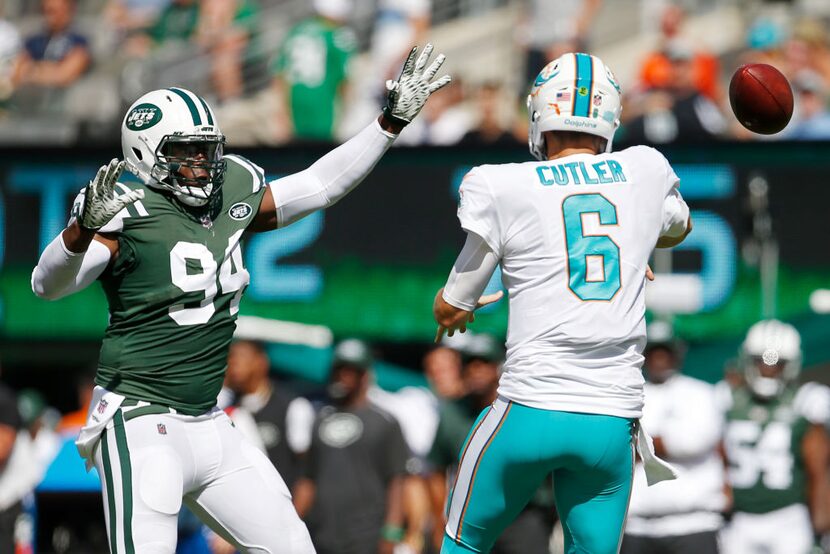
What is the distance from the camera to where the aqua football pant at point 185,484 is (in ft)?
15.7

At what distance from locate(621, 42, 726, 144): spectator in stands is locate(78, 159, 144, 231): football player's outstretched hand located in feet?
18.7

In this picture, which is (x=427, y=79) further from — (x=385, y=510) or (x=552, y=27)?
(x=552, y=27)

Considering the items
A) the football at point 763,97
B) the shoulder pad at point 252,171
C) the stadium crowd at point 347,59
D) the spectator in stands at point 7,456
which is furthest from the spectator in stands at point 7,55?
the football at point 763,97

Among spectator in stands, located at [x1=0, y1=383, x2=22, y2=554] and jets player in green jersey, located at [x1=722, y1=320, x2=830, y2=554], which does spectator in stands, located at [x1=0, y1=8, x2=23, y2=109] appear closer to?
spectator in stands, located at [x1=0, y1=383, x2=22, y2=554]

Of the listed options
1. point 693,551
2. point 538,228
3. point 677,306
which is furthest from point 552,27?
point 538,228

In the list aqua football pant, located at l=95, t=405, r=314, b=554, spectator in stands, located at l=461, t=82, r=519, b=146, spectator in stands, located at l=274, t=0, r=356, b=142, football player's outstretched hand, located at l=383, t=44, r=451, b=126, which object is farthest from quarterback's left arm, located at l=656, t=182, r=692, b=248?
spectator in stands, located at l=274, t=0, r=356, b=142

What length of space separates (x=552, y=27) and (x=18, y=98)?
4.34 m

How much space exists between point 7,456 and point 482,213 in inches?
187

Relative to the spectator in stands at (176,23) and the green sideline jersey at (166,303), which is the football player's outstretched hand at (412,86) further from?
the spectator in stands at (176,23)

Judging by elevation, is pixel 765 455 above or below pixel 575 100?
below

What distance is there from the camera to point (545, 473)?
455 centimetres

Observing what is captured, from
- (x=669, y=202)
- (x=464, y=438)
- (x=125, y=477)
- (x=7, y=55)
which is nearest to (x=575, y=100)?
(x=669, y=202)

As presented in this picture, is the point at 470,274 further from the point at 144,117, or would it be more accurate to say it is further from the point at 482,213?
the point at 144,117

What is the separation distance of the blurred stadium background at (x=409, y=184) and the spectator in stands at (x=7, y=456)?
19 cm
